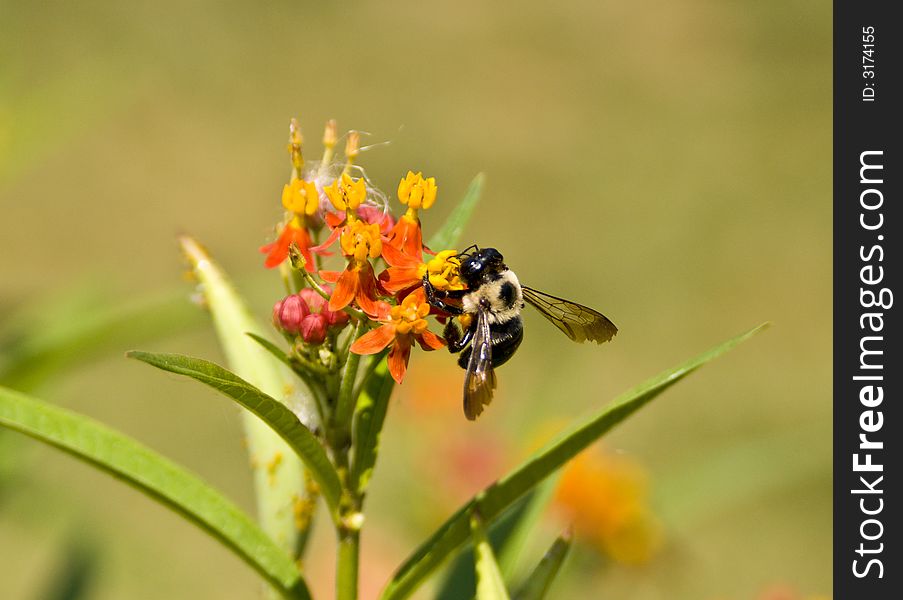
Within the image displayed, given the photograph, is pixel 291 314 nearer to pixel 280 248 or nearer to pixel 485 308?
pixel 280 248

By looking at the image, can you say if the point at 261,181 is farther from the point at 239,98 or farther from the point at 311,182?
the point at 311,182

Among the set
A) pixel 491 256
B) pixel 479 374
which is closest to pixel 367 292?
pixel 479 374

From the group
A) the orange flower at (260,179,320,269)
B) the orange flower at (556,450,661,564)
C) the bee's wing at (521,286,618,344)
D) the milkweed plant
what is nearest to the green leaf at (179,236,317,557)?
the milkweed plant

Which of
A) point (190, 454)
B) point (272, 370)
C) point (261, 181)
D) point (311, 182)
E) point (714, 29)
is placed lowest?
point (272, 370)

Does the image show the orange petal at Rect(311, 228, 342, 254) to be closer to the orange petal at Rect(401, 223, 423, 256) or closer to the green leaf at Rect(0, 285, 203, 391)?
the orange petal at Rect(401, 223, 423, 256)

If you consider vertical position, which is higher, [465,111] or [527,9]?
[527,9]

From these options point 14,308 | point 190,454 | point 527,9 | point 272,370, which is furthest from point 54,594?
point 527,9
